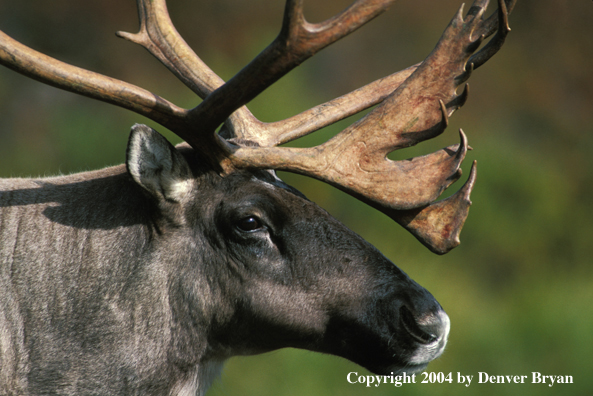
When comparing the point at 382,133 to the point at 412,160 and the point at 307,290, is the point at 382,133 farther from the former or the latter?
the point at 307,290

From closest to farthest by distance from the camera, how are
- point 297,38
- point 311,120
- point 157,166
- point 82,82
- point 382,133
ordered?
point 297,38 < point 82,82 < point 157,166 < point 382,133 < point 311,120

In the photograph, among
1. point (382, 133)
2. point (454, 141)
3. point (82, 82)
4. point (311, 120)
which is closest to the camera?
point (82, 82)

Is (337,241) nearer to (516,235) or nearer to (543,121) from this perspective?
(516,235)

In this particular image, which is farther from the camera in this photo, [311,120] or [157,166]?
[311,120]

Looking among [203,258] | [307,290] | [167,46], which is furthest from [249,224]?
[167,46]

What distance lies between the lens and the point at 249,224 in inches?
91.0

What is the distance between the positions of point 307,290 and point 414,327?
0.45 meters

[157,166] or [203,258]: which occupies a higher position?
[157,166]

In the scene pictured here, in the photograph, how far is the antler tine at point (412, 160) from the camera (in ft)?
7.80

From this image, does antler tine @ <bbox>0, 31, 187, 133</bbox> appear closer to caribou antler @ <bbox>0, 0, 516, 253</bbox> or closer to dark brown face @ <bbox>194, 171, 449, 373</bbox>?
caribou antler @ <bbox>0, 0, 516, 253</bbox>

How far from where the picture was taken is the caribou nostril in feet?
7.47

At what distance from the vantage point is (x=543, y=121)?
30.1 ft

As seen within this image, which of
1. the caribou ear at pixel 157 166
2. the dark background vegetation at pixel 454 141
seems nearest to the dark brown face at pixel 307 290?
the caribou ear at pixel 157 166

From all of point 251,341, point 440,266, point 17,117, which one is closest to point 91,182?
point 251,341
